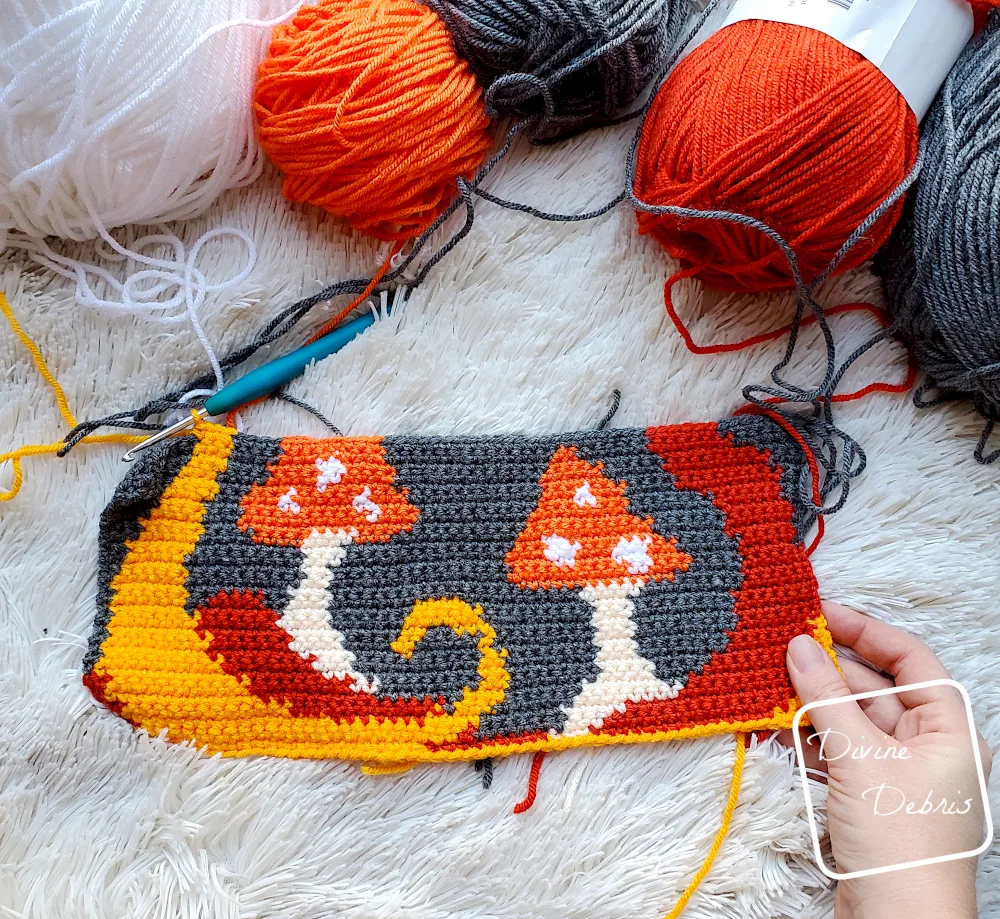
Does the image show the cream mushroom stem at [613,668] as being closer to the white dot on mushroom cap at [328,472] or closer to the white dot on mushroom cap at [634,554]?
the white dot on mushroom cap at [634,554]

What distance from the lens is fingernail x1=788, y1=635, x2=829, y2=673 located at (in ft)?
2.48

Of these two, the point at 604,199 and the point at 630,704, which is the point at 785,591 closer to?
the point at 630,704

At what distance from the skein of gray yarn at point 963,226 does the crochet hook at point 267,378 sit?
0.54m

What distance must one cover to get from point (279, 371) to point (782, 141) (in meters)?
0.51

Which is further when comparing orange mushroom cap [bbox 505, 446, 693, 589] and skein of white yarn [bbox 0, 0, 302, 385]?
orange mushroom cap [bbox 505, 446, 693, 589]

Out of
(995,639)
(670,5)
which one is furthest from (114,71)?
(995,639)

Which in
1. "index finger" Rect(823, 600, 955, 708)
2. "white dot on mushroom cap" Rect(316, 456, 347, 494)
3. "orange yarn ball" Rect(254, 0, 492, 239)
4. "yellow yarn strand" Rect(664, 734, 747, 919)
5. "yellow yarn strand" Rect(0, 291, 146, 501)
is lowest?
"yellow yarn strand" Rect(664, 734, 747, 919)

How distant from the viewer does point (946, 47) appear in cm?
73

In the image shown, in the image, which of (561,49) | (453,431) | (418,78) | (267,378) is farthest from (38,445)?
(561,49)

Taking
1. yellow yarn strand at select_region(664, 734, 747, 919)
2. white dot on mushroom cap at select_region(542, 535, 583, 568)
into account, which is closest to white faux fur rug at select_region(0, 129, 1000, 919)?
yellow yarn strand at select_region(664, 734, 747, 919)

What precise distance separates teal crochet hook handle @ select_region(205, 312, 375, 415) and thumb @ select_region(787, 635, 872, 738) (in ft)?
1.76

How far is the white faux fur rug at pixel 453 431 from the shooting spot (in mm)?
750

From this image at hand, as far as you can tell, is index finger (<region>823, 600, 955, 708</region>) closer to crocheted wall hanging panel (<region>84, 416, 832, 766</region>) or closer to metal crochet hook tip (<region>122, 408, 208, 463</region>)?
crocheted wall hanging panel (<region>84, 416, 832, 766</region>)

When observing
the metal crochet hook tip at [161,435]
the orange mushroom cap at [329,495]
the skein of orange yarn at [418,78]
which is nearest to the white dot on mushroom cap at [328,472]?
the orange mushroom cap at [329,495]
